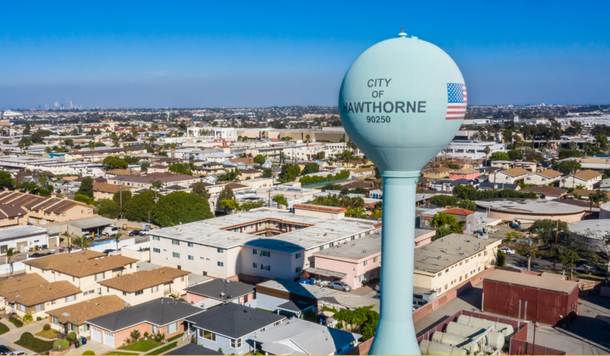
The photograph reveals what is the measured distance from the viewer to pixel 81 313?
21609 mm

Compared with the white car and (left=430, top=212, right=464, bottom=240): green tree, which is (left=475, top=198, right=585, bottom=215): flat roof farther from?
the white car

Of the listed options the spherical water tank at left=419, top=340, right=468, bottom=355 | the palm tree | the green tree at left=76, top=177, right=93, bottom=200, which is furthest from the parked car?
the green tree at left=76, top=177, right=93, bottom=200

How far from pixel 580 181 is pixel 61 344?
5456 centimetres

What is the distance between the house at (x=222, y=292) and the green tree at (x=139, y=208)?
18.2 metres

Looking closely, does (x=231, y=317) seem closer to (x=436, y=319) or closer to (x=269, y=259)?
(x=269, y=259)

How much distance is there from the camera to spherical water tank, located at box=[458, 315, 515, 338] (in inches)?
761

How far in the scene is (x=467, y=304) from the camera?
2486 cm

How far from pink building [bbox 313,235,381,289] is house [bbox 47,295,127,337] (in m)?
9.86

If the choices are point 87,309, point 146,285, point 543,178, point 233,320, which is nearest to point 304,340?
point 233,320

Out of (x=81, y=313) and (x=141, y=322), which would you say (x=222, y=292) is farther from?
(x=81, y=313)

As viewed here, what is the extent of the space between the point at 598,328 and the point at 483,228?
1870 cm

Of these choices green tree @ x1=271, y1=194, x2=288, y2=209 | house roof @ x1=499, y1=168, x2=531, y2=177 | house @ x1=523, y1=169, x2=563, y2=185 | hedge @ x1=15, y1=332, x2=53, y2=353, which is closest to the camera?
hedge @ x1=15, y1=332, x2=53, y2=353

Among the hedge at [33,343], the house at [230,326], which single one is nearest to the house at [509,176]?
the house at [230,326]

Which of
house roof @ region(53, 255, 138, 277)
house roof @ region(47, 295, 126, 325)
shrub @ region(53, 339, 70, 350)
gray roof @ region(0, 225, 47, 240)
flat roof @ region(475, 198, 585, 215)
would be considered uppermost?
flat roof @ region(475, 198, 585, 215)
